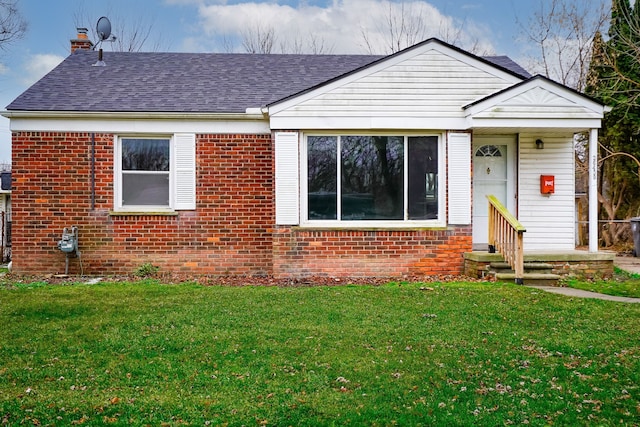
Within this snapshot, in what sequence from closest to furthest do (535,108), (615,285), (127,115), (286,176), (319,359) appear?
(319,359)
(615,285)
(535,108)
(286,176)
(127,115)

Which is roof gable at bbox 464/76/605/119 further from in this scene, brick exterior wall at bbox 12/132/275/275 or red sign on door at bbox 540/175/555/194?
brick exterior wall at bbox 12/132/275/275

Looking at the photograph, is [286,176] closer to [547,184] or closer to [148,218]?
[148,218]

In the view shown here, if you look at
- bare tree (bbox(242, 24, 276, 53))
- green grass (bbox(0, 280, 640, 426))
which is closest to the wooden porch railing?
green grass (bbox(0, 280, 640, 426))

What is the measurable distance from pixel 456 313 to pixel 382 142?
Answer: 4537 mm

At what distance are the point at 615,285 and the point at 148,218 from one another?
8.57m

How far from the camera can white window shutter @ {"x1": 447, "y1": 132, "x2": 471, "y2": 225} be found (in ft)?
35.8

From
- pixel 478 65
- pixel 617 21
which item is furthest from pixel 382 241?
pixel 617 21

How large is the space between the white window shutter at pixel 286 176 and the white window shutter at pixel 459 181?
2.88 metres

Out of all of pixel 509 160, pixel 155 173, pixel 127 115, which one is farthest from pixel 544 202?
pixel 127 115

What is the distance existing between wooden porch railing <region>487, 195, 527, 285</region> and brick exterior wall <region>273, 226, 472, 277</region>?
0.48 meters

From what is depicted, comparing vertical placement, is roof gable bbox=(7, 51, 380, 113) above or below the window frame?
above

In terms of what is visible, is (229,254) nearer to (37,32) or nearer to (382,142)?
(382,142)

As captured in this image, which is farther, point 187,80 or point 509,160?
point 187,80

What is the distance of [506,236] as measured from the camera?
10375 mm
